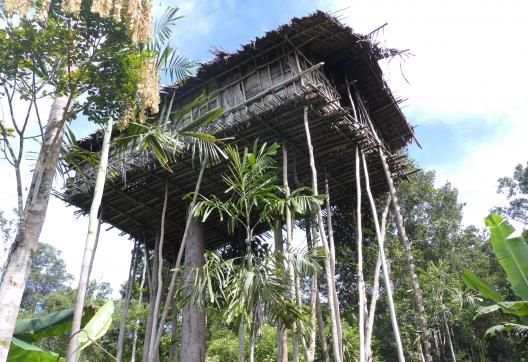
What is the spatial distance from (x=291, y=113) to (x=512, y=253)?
442cm

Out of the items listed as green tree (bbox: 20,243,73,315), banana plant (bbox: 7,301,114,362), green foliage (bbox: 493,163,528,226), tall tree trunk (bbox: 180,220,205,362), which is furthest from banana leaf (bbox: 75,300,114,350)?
green tree (bbox: 20,243,73,315)

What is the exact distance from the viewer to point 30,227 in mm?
3729

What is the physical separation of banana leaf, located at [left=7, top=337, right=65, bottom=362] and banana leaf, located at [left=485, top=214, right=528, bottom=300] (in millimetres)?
6870

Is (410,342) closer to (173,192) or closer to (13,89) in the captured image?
(173,192)

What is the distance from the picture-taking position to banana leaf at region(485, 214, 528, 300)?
7945 mm

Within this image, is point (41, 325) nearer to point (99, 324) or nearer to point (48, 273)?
point (99, 324)

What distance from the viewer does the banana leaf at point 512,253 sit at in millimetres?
7945

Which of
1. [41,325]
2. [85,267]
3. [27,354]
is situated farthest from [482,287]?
[27,354]

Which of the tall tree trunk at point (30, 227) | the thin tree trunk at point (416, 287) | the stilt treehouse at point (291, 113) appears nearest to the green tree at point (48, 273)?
the stilt treehouse at point (291, 113)

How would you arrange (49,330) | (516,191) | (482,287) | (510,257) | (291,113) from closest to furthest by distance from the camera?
(49,330) → (510,257) → (482,287) → (291,113) → (516,191)

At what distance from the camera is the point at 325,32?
30.8ft

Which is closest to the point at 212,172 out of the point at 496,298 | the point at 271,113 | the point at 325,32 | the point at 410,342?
the point at 271,113

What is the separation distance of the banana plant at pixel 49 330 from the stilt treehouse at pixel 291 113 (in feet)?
11.3

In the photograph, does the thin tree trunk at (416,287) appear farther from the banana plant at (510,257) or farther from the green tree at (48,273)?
the green tree at (48,273)
